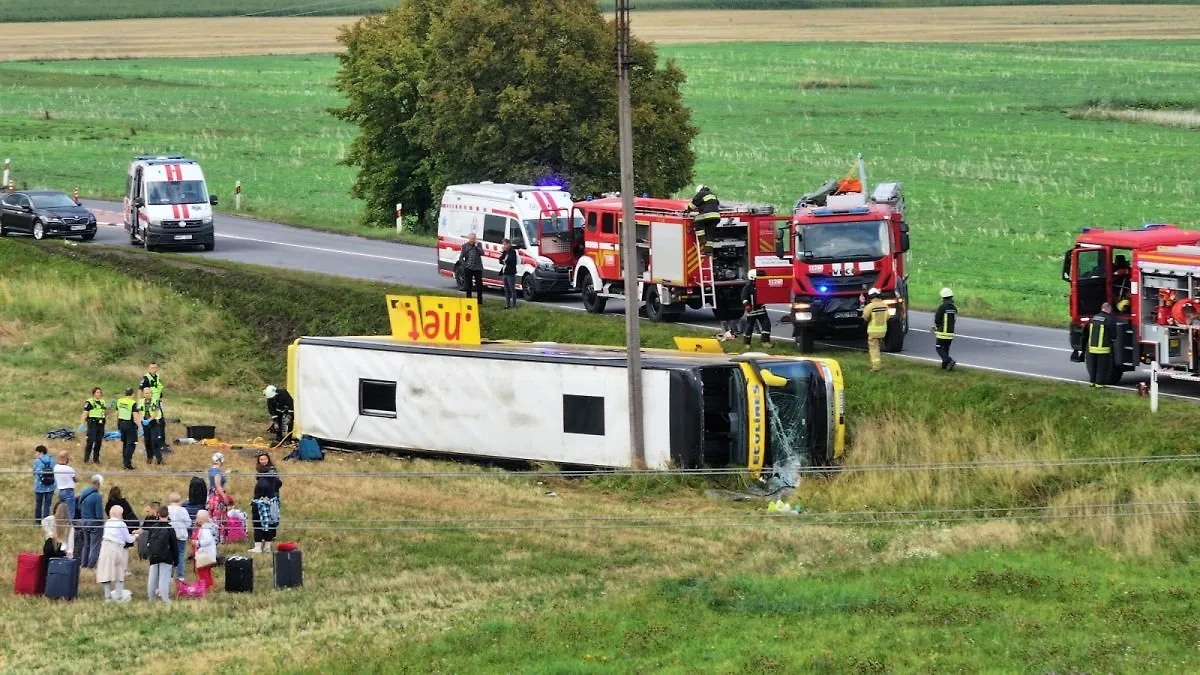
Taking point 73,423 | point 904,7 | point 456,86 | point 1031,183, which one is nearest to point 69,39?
point 904,7

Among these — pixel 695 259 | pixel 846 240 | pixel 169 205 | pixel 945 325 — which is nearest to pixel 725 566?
pixel 945 325

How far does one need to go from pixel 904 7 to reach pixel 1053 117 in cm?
9301

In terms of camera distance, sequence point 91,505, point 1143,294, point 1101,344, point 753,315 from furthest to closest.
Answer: point 753,315 < point 1101,344 < point 1143,294 < point 91,505

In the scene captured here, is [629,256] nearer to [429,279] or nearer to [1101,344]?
[1101,344]

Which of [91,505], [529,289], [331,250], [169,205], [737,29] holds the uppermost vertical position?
[737,29]

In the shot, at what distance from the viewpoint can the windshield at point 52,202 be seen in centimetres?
5392

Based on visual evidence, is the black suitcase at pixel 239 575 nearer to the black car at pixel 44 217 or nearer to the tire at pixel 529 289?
the tire at pixel 529 289

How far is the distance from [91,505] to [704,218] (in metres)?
15.9

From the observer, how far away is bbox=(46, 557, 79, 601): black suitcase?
24766 millimetres

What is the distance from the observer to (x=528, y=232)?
42906mm

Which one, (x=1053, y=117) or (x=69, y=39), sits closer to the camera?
(x=1053, y=117)

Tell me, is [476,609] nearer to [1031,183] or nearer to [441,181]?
[441,181]

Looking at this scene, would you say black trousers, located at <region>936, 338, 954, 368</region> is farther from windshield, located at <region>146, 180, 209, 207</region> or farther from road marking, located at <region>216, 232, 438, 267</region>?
windshield, located at <region>146, 180, 209, 207</region>

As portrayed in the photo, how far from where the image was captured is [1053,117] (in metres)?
105
